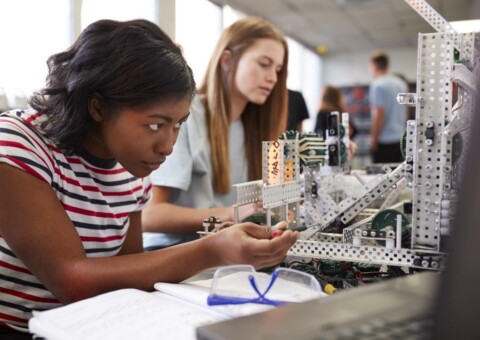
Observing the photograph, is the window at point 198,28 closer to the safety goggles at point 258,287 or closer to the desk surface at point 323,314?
the safety goggles at point 258,287

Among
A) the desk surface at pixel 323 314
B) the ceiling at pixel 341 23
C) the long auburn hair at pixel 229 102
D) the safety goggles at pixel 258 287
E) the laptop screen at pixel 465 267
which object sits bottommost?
the safety goggles at pixel 258 287

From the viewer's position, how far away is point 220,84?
61.7 inches

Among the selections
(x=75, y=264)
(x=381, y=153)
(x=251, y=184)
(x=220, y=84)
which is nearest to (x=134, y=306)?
(x=75, y=264)

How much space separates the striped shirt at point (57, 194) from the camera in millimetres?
905

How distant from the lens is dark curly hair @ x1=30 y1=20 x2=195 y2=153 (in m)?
0.92

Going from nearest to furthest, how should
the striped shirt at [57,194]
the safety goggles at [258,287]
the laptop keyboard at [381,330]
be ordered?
the laptop keyboard at [381,330], the safety goggles at [258,287], the striped shirt at [57,194]

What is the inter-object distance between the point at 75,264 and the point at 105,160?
292 millimetres

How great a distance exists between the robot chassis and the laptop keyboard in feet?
1.52

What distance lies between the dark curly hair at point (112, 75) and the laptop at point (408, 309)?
0.52 m

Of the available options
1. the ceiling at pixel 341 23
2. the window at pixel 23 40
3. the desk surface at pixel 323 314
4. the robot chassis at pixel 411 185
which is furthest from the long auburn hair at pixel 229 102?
the ceiling at pixel 341 23

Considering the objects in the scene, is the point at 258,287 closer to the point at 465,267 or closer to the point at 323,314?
the point at 323,314

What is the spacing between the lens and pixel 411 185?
3.40 feet

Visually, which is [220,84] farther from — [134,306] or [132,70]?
[134,306]

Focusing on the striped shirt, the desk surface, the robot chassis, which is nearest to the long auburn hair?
the robot chassis
